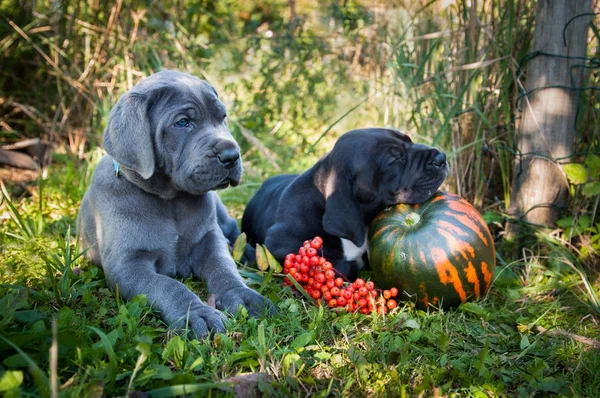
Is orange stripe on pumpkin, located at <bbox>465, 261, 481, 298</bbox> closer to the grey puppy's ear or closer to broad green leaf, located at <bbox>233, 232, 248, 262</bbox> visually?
broad green leaf, located at <bbox>233, 232, 248, 262</bbox>

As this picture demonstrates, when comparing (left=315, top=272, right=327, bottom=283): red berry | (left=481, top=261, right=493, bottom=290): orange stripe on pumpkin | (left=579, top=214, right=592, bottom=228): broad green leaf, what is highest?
(left=315, top=272, right=327, bottom=283): red berry

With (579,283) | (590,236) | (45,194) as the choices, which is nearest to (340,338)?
(579,283)

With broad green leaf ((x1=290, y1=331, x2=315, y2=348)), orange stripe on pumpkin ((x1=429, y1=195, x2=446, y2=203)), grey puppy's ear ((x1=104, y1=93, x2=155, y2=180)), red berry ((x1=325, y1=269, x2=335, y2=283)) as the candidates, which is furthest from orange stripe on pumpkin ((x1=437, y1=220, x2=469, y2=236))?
grey puppy's ear ((x1=104, y1=93, x2=155, y2=180))

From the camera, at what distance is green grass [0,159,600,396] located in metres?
2.45

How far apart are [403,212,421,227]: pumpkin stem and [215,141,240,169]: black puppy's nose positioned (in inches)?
44.4

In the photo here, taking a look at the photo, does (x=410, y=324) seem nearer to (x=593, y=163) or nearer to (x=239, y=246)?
(x=239, y=246)

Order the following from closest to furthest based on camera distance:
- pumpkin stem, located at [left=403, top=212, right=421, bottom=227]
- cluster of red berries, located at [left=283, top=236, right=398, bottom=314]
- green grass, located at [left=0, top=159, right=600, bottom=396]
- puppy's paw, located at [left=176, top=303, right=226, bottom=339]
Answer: green grass, located at [left=0, top=159, right=600, bottom=396], puppy's paw, located at [left=176, top=303, right=226, bottom=339], cluster of red berries, located at [left=283, top=236, right=398, bottom=314], pumpkin stem, located at [left=403, top=212, right=421, bottom=227]

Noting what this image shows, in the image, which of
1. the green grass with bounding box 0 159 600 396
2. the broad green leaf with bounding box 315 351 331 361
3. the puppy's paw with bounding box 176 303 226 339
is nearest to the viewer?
the green grass with bounding box 0 159 600 396

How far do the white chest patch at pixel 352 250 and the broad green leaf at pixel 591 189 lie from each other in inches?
58.8

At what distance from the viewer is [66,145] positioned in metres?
7.73

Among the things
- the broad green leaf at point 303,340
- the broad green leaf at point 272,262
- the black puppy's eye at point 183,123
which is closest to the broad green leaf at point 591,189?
the broad green leaf at point 272,262

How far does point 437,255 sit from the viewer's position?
3.50 meters

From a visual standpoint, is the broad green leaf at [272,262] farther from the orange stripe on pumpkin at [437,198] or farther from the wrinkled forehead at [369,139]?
the orange stripe on pumpkin at [437,198]

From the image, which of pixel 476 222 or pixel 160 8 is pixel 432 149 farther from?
pixel 160 8
